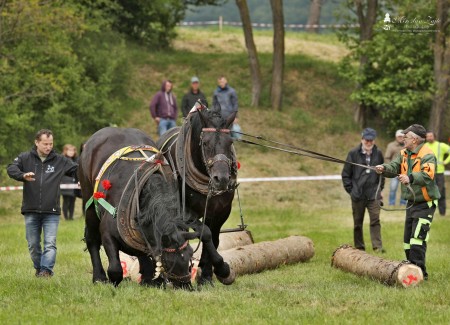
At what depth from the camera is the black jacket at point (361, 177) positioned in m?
17.8

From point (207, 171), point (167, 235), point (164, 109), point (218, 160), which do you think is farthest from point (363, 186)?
point (164, 109)

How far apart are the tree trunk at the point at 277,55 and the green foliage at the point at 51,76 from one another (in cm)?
549

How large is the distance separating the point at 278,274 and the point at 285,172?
16.7 meters

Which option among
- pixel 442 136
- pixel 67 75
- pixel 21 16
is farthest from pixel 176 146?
pixel 442 136

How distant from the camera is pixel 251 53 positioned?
35531mm

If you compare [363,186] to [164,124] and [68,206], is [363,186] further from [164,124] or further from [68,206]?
[164,124]

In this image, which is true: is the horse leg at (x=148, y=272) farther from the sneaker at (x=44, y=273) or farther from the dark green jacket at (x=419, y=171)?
the dark green jacket at (x=419, y=171)

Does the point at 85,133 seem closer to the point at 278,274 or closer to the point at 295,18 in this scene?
the point at 278,274

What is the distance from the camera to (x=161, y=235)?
10.3 meters

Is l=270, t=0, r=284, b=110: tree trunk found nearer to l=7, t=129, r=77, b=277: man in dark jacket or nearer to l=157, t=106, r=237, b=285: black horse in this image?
l=7, t=129, r=77, b=277: man in dark jacket

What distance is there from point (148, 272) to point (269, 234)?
330 inches

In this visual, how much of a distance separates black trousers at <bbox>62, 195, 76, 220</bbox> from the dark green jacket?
12250 millimetres

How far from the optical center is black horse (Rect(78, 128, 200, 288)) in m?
10.4

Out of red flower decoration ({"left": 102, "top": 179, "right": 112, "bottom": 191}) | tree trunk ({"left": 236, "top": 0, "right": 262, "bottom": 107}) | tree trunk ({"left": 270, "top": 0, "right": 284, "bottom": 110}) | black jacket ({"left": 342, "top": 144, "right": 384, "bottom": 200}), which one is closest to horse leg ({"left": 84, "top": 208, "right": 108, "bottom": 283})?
Result: red flower decoration ({"left": 102, "top": 179, "right": 112, "bottom": 191})
